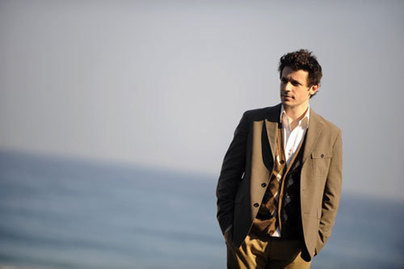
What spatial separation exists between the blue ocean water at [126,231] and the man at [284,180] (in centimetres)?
442

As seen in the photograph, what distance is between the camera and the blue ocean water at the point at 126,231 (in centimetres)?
930

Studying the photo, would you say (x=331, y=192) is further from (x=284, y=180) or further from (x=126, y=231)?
(x=126, y=231)

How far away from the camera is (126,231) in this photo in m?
13.2

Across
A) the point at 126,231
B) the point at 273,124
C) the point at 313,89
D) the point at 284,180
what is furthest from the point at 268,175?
the point at 126,231

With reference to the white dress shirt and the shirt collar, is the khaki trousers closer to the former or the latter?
the white dress shirt

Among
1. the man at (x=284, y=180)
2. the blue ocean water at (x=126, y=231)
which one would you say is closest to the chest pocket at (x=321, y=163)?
the man at (x=284, y=180)

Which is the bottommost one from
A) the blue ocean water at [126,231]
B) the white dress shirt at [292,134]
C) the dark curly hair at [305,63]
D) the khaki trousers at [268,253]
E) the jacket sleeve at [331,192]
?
the blue ocean water at [126,231]

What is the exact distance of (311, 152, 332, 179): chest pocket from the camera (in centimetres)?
205

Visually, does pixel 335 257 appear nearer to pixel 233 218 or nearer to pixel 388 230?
pixel 388 230

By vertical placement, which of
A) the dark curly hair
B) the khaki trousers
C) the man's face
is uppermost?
the dark curly hair

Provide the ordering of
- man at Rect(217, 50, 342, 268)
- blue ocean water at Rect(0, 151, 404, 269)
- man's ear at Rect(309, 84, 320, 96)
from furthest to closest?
1. blue ocean water at Rect(0, 151, 404, 269)
2. man's ear at Rect(309, 84, 320, 96)
3. man at Rect(217, 50, 342, 268)

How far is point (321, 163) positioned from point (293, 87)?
1.08ft

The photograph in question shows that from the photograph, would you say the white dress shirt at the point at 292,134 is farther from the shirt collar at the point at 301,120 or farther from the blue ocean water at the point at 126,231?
the blue ocean water at the point at 126,231

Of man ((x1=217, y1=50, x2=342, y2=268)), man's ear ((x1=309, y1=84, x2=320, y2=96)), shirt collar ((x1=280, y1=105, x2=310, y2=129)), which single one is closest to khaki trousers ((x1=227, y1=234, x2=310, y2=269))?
man ((x1=217, y1=50, x2=342, y2=268))
